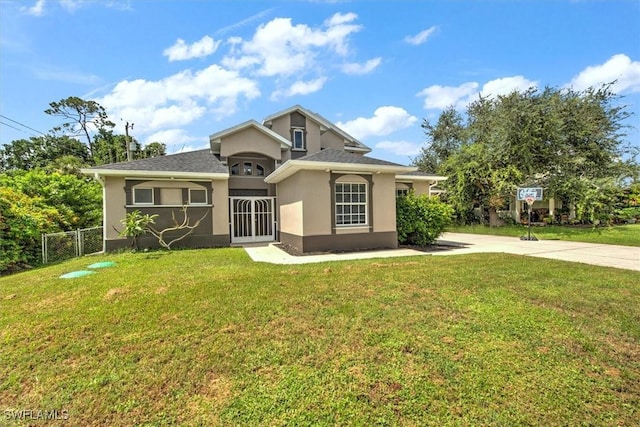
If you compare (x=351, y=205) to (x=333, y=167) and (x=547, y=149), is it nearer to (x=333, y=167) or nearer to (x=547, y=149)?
(x=333, y=167)

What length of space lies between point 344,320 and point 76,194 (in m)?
16.1

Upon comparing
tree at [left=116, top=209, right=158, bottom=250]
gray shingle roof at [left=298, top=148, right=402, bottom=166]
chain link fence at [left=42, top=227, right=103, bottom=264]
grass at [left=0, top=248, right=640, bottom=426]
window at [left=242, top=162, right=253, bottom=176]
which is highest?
window at [left=242, top=162, right=253, bottom=176]

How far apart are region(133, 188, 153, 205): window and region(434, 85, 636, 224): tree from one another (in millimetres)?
18183

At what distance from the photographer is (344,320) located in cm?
416

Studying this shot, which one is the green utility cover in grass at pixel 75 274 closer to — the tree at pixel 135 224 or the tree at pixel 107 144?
the tree at pixel 135 224

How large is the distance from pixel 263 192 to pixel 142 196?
5091 mm

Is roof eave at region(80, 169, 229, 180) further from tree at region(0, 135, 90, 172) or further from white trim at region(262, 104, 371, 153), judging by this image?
tree at region(0, 135, 90, 172)

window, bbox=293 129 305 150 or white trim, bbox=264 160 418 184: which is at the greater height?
window, bbox=293 129 305 150

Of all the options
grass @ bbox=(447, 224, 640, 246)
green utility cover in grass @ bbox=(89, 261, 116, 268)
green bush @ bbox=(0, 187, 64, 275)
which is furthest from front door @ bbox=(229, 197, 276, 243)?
grass @ bbox=(447, 224, 640, 246)

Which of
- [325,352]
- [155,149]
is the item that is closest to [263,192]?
[325,352]

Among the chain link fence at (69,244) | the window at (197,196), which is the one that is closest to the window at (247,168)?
the window at (197,196)

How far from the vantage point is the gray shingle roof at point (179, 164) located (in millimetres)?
11423

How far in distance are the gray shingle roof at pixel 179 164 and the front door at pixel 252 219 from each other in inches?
69.1

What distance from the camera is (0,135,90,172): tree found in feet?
112
